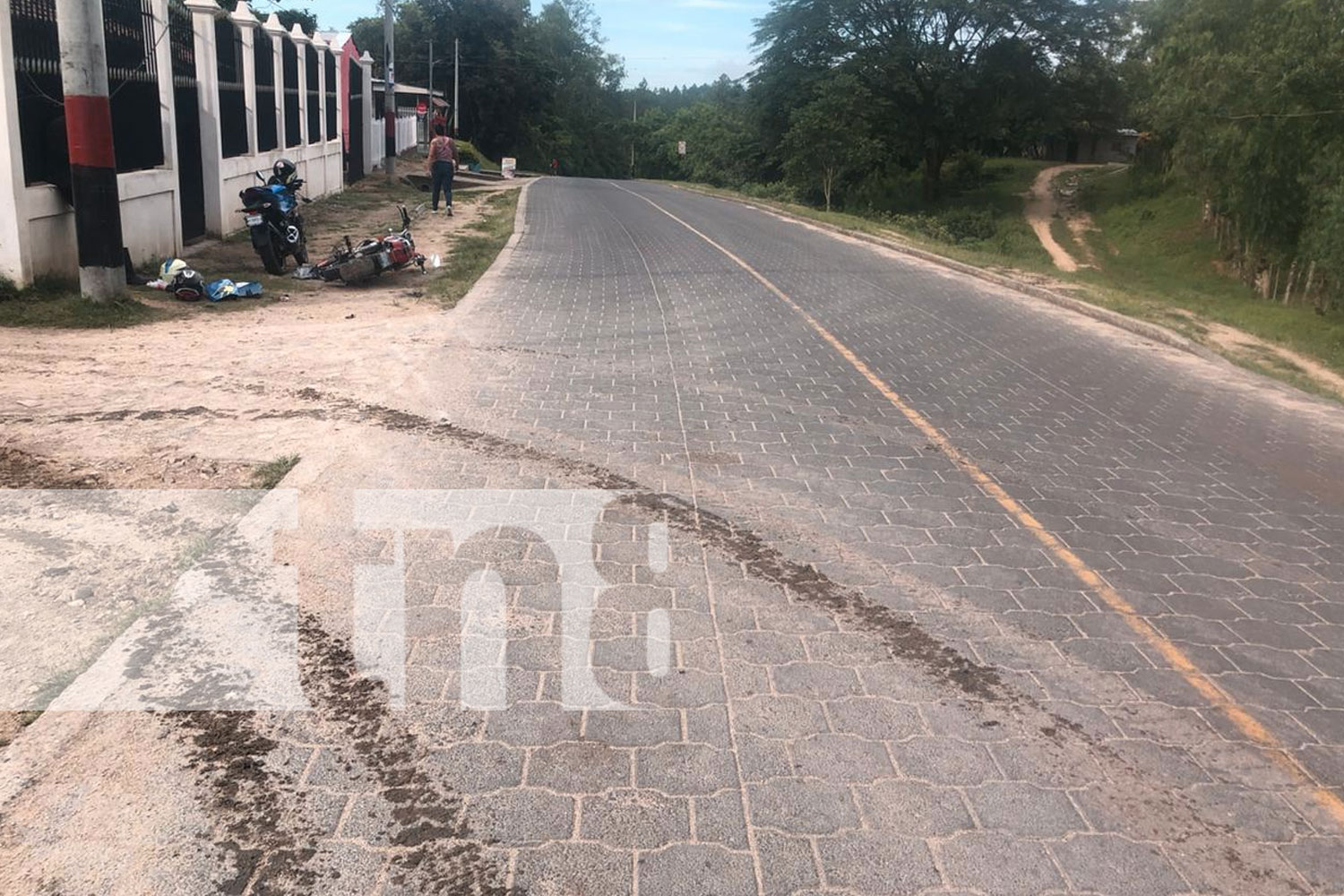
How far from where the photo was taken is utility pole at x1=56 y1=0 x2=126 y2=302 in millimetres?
10258

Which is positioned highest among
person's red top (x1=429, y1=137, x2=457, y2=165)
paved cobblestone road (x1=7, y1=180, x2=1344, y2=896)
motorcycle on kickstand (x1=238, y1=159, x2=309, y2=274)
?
person's red top (x1=429, y1=137, x2=457, y2=165)

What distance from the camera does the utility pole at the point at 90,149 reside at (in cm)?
1026

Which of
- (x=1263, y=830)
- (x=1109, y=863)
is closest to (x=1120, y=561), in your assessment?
(x=1263, y=830)

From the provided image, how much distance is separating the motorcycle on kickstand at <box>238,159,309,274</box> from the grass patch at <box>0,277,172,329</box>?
8.97 ft

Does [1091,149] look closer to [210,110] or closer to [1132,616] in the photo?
[210,110]

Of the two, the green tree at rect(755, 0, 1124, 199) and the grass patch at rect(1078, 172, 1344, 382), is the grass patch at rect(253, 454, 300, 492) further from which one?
the green tree at rect(755, 0, 1124, 199)

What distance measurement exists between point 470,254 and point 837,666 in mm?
14344

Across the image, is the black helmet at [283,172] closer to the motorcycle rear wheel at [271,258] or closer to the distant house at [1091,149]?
the motorcycle rear wheel at [271,258]

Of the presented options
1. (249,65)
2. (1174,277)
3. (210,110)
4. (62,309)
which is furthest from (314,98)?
(1174,277)

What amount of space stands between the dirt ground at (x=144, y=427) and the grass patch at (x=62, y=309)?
0.89 feet

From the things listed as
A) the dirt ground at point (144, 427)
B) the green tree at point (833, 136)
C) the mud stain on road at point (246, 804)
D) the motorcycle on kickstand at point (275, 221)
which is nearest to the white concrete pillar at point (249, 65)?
the motorcycle on kickstand at point (275, 221)

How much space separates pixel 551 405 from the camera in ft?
27.5

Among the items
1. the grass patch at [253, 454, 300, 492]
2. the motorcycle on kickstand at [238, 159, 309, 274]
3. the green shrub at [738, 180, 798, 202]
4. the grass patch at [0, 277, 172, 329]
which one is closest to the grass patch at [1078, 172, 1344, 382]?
the grass patch at [253, 454, 300, 492]

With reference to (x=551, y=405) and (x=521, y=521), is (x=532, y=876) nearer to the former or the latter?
(x=521, y=521)
